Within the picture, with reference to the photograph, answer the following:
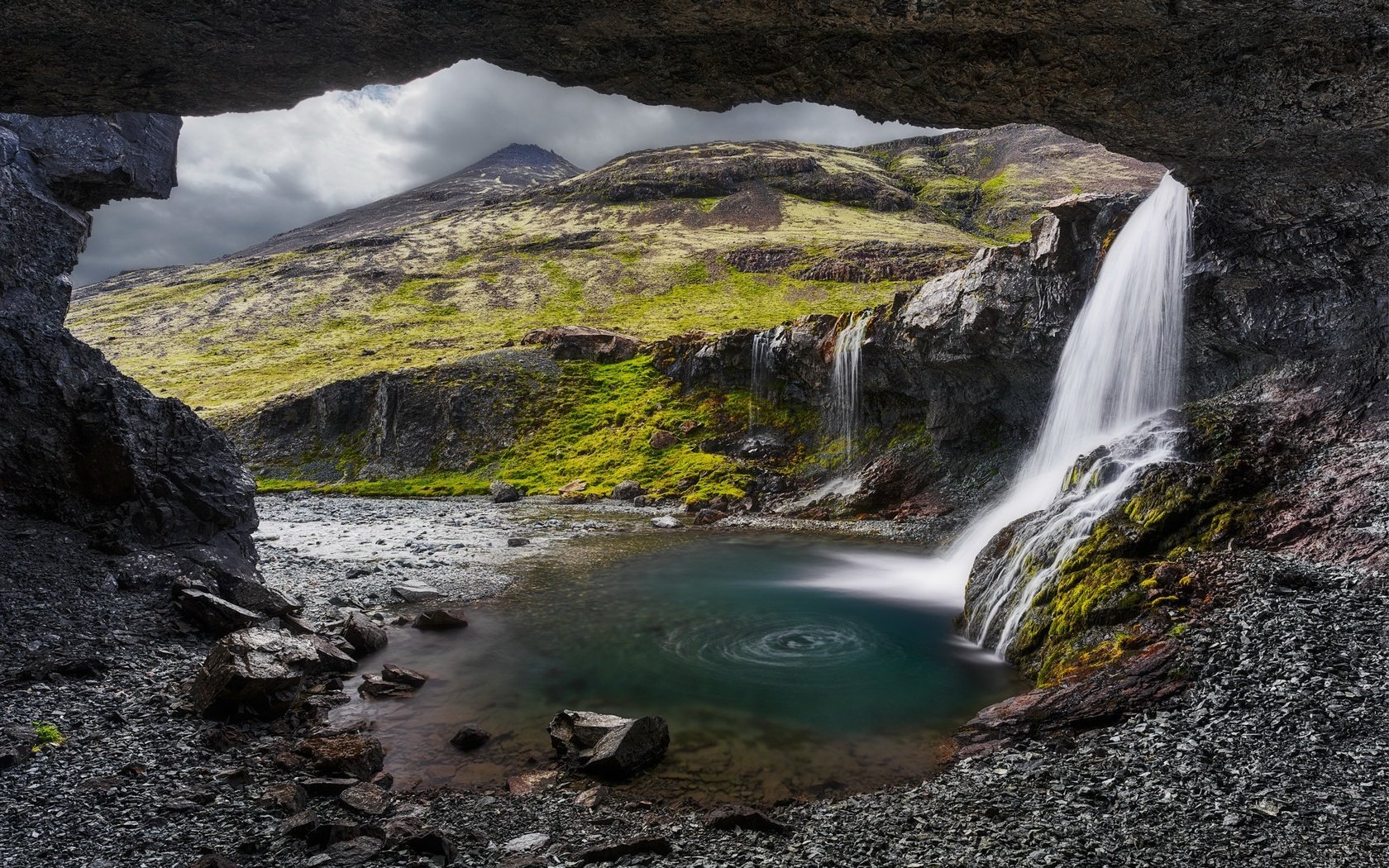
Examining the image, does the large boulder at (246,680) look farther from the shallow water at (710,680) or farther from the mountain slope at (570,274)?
the mountain slope at (570,274)

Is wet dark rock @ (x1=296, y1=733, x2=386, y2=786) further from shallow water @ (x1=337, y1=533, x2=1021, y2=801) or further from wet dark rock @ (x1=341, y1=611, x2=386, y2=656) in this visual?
wet dark rock @ (x1=341, y1=611, x2=386, y2=656)

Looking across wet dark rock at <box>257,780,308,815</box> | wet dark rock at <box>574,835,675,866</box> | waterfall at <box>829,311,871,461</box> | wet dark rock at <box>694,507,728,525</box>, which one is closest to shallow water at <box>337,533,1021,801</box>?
wet dark rock at <box>257,780,308,815</box>

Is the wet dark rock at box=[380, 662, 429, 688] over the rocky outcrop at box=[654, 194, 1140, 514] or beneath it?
beneath

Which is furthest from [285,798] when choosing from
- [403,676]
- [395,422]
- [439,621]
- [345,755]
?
[395,422]

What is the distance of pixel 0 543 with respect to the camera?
50.8ft

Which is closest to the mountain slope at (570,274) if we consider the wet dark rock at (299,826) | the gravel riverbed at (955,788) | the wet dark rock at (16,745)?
the gravel riverbed at (955,788)

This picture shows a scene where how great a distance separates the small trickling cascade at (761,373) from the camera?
54688 mm

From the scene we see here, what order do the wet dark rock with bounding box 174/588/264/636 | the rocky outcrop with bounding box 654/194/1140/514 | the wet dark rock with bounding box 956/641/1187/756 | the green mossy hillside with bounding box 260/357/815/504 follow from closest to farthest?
the wet dark rock with bounding box 956/641/1187/756 < the wet dark rock with bounding box 174/588/264/636 < the rocky outcrop with bounding box 654/194/1140/514 < the green mossy hillside with bounding box 260/357/815/504

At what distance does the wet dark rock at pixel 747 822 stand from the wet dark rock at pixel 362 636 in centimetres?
1051

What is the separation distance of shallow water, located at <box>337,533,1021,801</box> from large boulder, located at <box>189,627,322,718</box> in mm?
1219

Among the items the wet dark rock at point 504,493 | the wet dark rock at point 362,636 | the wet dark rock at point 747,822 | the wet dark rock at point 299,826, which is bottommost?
the wet dark rock at point 504,493

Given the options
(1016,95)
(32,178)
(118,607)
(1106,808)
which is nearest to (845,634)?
(1106,808)

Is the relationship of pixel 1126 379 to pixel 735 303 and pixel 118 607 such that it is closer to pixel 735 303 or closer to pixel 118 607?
Result: pixel 118 607

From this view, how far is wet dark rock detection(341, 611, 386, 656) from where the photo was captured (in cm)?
1622
